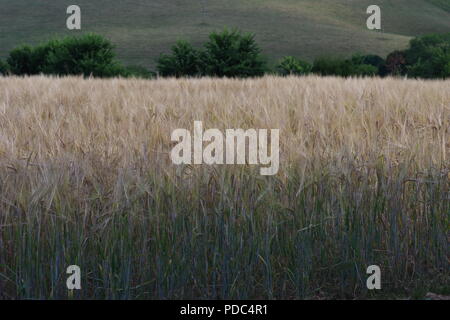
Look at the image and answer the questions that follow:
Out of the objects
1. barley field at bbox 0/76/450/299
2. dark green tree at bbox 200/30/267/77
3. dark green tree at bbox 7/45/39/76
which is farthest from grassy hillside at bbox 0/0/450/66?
barley field at bbox 0/76/450/299

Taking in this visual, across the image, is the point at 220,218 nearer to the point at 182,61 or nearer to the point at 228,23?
the point at 182,61

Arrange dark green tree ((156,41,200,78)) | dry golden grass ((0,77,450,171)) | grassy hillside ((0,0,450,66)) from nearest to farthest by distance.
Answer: dry golden grass ((0,77,450,171)) < dark green tree ((156,41,200,78)) < grassy hillside ((0,0,450,66))

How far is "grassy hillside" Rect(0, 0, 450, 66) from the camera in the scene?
142 ft

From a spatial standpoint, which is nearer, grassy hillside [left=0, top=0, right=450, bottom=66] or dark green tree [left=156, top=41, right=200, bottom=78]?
dark green tree [left=156, top=41, right=200, bottom=78]

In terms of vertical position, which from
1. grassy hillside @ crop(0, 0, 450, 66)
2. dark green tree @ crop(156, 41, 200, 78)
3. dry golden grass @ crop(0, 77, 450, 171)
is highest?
grassy hillside @ crop(0, 0, 450, 66)

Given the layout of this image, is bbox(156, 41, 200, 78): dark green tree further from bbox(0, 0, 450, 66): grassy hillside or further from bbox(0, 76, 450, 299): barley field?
bbox(0, 0, 450, 66): grassy hillside

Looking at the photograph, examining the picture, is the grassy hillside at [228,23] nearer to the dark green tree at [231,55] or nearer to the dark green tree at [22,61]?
the dark green tree at [22,61]

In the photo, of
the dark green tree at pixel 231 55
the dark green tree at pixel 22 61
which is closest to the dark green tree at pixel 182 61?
the dark green tree at pixel 231 55

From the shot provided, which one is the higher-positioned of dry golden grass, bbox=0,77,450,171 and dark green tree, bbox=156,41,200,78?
dark green tree, bbox=156,41,200,78

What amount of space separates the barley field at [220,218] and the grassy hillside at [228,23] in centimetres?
3448

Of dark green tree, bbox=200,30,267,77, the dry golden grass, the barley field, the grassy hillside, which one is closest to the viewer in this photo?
the barley field

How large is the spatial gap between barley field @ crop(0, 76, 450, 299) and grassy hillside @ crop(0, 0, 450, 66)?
34.5 metres

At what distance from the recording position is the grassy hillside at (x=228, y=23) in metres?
43.3

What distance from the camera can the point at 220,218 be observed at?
11.9 ft
